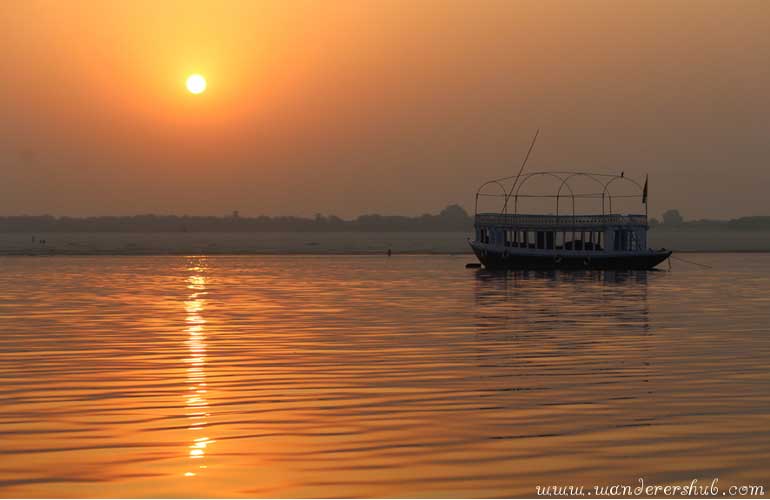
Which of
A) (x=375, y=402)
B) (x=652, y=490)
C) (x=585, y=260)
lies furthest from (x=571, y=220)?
(x=652, y=490)

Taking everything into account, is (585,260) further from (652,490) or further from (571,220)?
(652,490)

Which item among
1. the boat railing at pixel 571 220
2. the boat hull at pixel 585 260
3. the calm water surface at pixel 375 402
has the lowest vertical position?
the boat hull at pixel 585 260

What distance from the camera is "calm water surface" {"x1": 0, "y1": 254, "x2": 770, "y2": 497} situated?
1405 cm

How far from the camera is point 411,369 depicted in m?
25.4

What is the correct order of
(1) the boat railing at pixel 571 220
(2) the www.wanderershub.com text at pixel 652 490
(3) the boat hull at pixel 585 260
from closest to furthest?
(2) the www.wanderershub.com text at pixel 652 490 < (3) the boat hull at pixel 585 260 < (1) the boat railing at pixel 571 220

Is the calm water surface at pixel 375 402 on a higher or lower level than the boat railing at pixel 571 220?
lower

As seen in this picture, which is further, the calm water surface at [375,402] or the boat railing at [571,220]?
the boat railing at [571,220]

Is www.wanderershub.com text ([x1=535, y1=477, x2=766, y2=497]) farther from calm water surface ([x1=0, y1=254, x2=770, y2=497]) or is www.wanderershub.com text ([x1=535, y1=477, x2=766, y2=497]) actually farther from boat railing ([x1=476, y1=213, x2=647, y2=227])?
boat railing ([x1=476, y1=213, x2=647, y2=227])

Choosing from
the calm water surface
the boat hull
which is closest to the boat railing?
the boat hull

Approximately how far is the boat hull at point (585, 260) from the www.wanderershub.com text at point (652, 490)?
86206mm

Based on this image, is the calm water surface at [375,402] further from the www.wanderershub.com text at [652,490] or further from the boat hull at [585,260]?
the boat hull at [585,260]

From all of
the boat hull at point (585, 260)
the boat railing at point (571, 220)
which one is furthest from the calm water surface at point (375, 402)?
the boat railing at point (571, 220)

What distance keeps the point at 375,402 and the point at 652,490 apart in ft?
25.5

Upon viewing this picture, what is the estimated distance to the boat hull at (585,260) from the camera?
98938 millimetres
